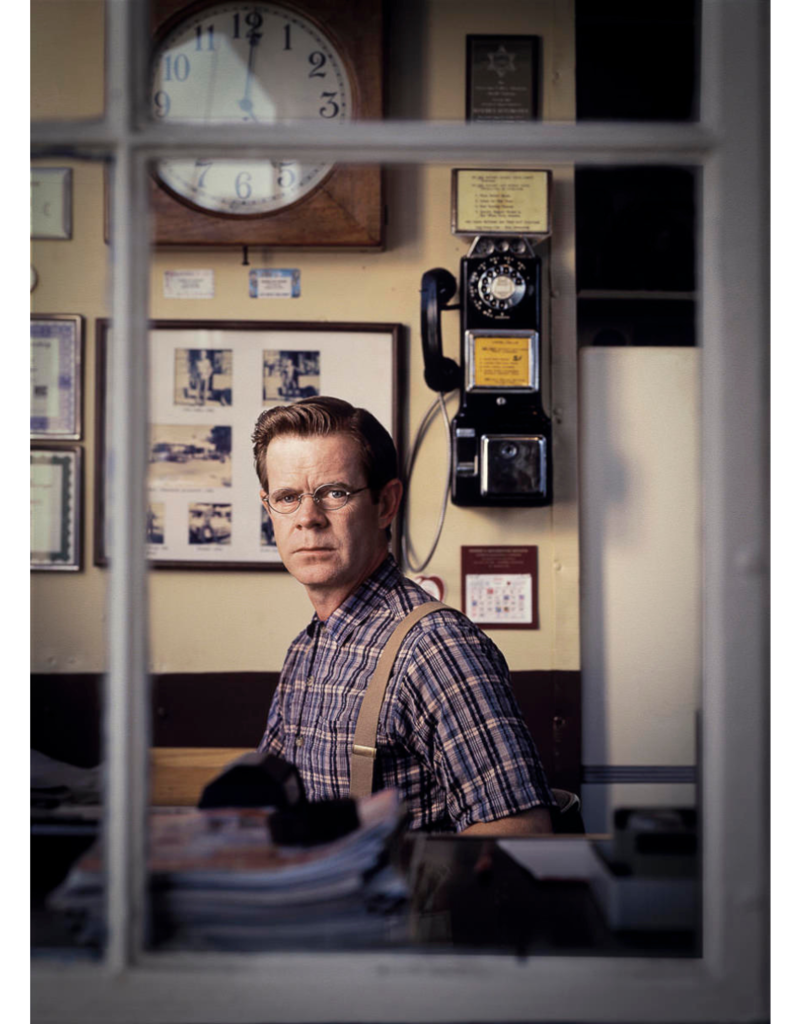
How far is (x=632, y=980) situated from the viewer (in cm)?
83

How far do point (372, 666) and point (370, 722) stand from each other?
0.41 feet

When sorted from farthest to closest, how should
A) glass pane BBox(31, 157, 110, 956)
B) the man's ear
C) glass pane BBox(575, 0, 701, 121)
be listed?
glass pane BBox(575, 0, 701, 121) < glass pane BBox(31, 157, 110, 956) < the man's ear

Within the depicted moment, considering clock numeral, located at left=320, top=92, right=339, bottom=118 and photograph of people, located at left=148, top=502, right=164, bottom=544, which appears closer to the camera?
clock numeral, located at left=320, top=92, right=339, bottom=118

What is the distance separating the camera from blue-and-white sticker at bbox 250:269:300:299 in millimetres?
2533

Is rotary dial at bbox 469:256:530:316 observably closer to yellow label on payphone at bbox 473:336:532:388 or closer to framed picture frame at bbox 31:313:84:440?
yellow label on payphone at bbox 473:336:532:388

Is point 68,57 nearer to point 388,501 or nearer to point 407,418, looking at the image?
point 407,418

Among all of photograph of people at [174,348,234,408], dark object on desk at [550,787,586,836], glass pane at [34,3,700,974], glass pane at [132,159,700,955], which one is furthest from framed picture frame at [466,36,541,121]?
dark object on desk at [550,787,586,836]

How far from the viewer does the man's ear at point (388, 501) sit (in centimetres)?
180

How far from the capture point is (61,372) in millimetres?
2518

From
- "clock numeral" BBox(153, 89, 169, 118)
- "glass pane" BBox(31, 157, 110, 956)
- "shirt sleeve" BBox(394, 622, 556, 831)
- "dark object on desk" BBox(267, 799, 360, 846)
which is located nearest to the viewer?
"dark object on desk" BBox(267, 799, 360, 846)

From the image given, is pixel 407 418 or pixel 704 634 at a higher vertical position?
pixel 407 418

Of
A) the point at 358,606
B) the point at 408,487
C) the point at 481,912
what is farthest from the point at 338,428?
the point at 481,912

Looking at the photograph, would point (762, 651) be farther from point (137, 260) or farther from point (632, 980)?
point (137, 260)

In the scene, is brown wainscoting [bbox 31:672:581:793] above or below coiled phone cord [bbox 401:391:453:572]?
below
